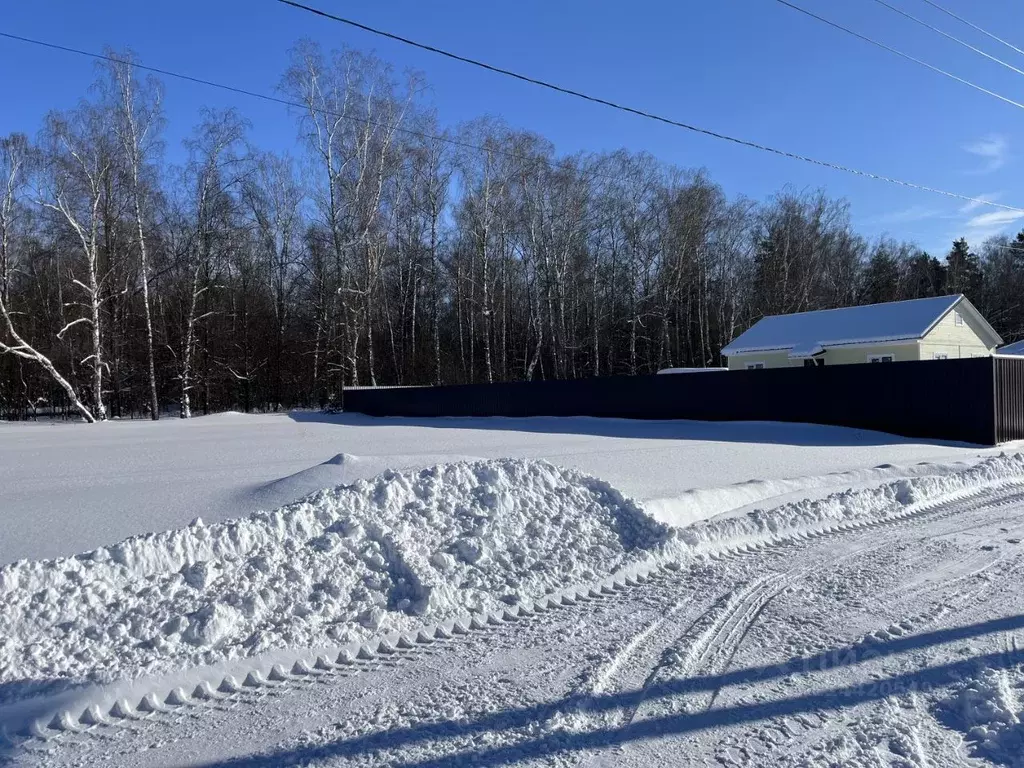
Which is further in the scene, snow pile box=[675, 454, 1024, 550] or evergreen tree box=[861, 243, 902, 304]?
evergreen tree box=[861, 243, 902, 304]

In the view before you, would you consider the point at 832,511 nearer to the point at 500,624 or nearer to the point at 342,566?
the point at 500,624

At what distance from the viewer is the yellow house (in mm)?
25891

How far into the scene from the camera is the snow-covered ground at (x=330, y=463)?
6551 millimetres

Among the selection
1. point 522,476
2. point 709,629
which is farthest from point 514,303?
point 709,629

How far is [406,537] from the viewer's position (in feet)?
19.7

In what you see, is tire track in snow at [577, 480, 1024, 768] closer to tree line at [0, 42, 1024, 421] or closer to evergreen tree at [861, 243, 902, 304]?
tree line at [0, 42, 1024, 421]

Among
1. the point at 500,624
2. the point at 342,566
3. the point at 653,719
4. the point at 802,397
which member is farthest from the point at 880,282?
the point at 653,719

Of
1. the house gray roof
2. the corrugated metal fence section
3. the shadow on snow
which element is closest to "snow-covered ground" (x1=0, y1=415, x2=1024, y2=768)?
the shadow on snow

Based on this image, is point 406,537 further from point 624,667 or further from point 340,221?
point 340,221

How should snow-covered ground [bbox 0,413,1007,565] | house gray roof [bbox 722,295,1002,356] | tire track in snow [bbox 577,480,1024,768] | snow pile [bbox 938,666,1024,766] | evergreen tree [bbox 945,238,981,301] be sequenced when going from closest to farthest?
1. snow pile [bbox 938,666,1024,766]
2. tire track in snow [bbox 577,480,1024,768]
3. snow-covered ground [bbox 0,413,1007,565]
4. house gray roof [bbox 722,295,1002,356]
5. evergreen tree [bbox 945,238,981,301]

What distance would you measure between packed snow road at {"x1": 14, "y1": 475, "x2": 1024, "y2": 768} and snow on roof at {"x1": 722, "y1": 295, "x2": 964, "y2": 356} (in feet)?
76.4

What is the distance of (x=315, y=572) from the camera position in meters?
5.31

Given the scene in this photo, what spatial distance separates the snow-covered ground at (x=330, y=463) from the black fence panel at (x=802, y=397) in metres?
0.79

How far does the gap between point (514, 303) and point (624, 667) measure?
132 ft
